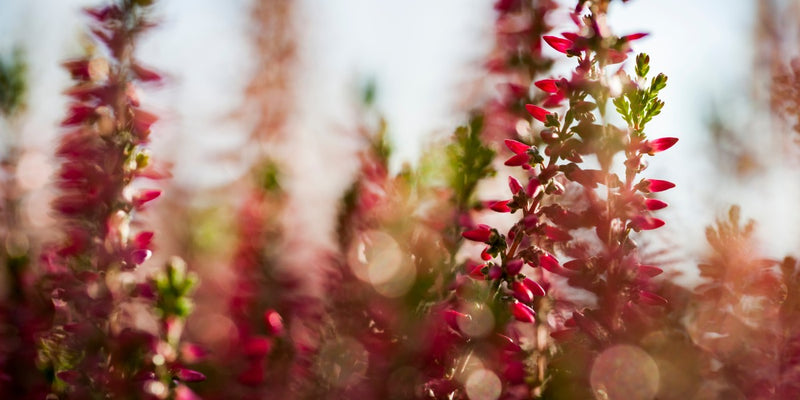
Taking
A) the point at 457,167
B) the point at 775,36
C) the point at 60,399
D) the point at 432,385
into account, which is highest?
the point at 775,36

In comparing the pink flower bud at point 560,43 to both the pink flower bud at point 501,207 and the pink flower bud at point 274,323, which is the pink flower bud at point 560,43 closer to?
the pink flower bud at point 501,207

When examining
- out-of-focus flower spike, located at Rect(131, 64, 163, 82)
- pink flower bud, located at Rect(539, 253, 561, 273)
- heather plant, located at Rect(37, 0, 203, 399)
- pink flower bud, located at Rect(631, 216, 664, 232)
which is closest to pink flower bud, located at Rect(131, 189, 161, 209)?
heather plant, located at Rect(37, 0, 203, 399)

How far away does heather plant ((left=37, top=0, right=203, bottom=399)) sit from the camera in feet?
2.92

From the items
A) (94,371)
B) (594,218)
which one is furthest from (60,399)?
(594,218)

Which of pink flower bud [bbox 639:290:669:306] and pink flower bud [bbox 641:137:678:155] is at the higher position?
pink flower bud [bbox 641:137:678:155]

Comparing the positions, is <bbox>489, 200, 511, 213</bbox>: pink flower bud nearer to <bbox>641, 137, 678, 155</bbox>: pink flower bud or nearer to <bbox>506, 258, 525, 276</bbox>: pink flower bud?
<bbox>506, 258, 525, 276</bbox>: pink flower bud

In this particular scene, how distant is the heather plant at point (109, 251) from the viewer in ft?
2.92

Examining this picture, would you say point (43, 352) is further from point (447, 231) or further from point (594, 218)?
point (594, 218)

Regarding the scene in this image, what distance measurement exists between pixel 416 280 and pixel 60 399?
617 mm

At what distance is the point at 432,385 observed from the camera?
870mm

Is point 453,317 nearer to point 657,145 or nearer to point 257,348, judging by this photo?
point 657,145

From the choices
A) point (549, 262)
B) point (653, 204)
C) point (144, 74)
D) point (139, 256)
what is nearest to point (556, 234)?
point (549, 262)

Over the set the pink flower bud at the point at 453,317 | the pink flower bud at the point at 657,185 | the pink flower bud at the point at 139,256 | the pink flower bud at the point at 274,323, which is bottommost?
the pink flower bud at the point at 274,323

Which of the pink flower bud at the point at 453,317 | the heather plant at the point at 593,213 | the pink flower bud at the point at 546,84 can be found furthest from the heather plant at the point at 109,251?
the pink flower bud at the point at 546,84
